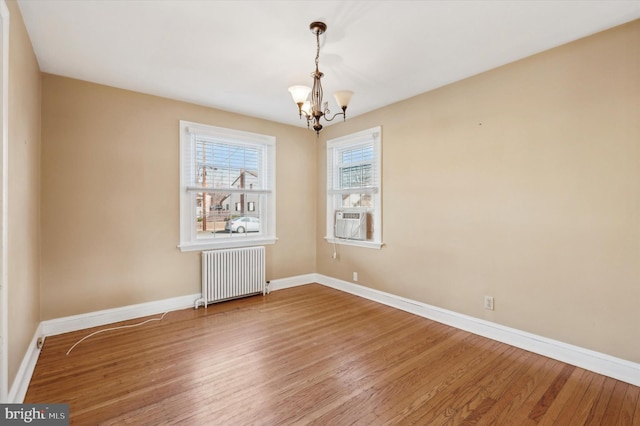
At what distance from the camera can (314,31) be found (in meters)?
2.30

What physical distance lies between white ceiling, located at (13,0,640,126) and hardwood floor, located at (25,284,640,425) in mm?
2754

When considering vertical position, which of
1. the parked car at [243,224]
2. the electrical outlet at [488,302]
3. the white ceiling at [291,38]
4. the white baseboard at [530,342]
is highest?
the white ceiling at [291,38]

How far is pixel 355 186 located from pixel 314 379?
9.61 feet

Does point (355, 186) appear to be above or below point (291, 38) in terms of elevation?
below

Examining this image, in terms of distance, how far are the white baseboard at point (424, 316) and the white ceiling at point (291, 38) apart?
2605mm

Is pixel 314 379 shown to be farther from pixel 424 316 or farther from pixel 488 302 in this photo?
pixel 488 302

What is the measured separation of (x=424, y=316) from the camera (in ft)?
11.7

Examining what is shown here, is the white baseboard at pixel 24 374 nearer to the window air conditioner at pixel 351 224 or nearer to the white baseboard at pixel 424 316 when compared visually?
the white baseboard at pixel 424 316

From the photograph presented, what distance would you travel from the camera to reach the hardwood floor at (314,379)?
189cm

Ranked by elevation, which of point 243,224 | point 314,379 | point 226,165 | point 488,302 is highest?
point 226,165

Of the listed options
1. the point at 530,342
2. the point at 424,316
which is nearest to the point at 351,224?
the point at 424,316

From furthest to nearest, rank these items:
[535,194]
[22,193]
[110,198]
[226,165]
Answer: [226,165] < [110,198] < [535,194] < [22,193]

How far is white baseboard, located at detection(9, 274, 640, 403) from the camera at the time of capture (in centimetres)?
223

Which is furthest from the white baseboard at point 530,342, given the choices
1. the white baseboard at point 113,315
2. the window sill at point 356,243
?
the white baseboard at point 113,315
